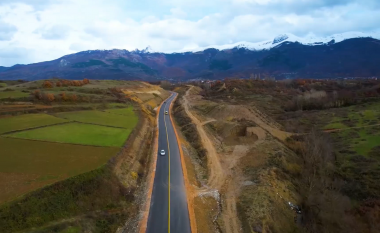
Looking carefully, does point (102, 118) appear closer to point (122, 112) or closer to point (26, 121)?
point (122, 112)

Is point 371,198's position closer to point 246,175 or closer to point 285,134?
point 246,175

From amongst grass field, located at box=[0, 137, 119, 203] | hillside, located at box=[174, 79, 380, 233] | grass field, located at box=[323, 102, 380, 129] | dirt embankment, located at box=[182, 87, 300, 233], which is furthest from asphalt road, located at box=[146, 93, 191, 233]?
grass field, located at box=[323, 102, 380, 129]

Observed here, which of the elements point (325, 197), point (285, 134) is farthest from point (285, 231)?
point (285, 134)

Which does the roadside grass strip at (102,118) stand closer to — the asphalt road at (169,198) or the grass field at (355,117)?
the asphalt road at (169,198)

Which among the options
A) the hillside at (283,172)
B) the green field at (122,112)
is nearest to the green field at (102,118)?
the green field at (122,112)

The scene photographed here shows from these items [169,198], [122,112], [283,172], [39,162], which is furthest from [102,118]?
[283,172]
